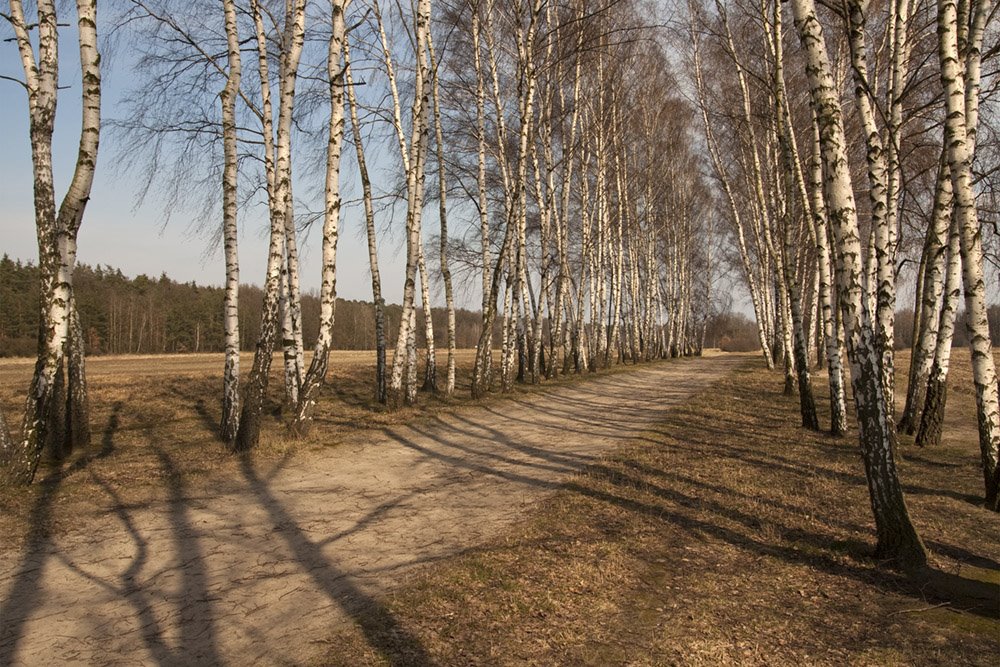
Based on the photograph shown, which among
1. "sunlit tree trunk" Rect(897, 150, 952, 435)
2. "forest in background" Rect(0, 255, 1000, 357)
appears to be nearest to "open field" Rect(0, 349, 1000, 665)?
"sunlit tree trunk" Rect(897, 150, 952, 435)

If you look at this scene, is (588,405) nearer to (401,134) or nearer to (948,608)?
(401,134)

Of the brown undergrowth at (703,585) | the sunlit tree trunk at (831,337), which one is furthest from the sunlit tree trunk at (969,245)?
the sunlit tree trunk at (831,337)

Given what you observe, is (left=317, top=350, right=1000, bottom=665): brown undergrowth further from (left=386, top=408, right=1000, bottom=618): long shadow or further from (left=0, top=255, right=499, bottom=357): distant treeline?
(left=0, top=255, right=499, bottom=357): distant treeline

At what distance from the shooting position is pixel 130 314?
59.4 m

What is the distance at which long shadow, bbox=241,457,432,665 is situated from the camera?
125 inches

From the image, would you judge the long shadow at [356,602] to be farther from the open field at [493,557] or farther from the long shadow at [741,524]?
the long shadow at [741,524]

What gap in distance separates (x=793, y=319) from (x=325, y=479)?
8.69m

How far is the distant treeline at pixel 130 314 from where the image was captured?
154 ft

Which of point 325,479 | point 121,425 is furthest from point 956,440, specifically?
point 121,425

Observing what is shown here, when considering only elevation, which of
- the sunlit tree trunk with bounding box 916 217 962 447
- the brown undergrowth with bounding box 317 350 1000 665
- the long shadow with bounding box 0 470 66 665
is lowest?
the long shadow with bounding box 0 470 66 665

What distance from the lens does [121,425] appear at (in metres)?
11.1

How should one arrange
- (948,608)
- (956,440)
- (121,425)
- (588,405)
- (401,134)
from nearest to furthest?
1. (948,608)
2. (956,440)
3. (121,425)
4. (588,405)
5. (401,134)

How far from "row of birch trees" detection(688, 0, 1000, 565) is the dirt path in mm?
3240

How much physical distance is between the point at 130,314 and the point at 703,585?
2639 inches
